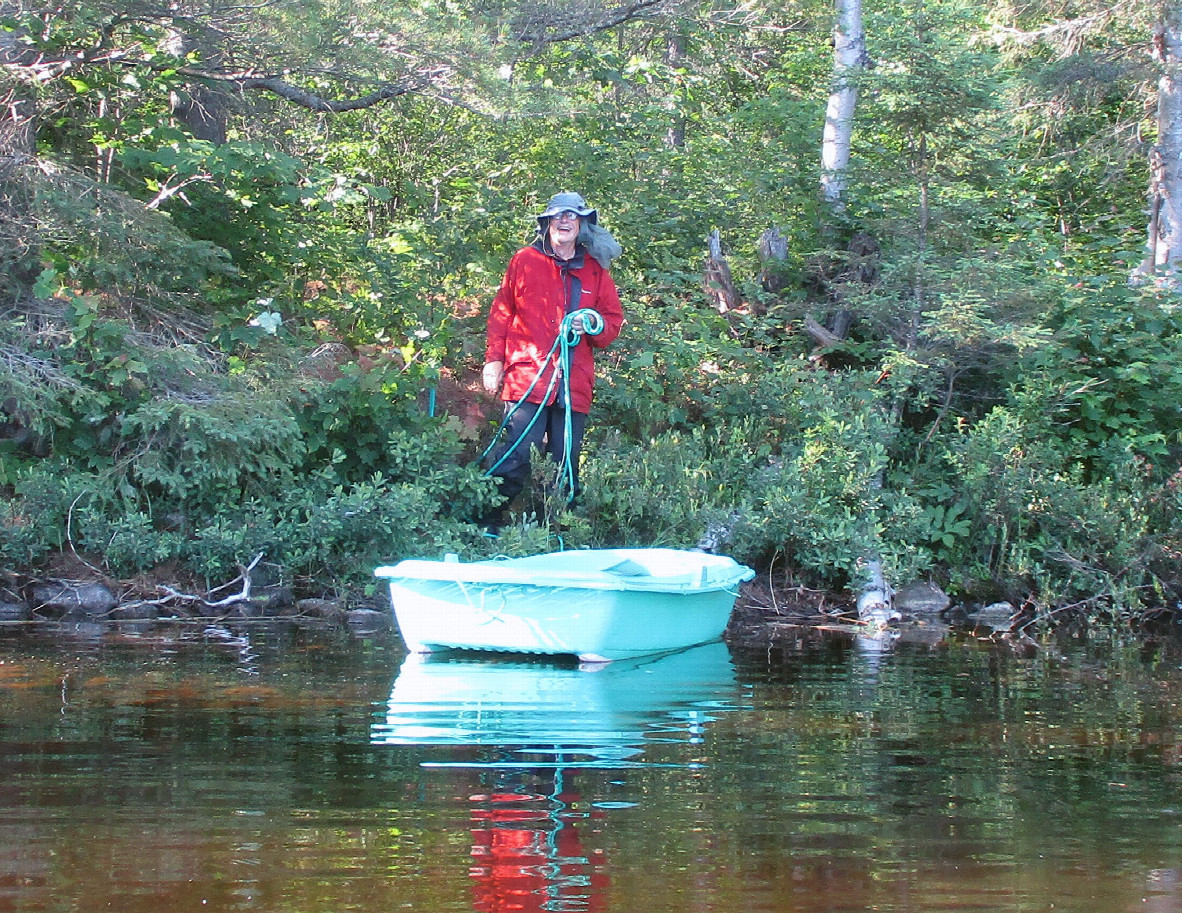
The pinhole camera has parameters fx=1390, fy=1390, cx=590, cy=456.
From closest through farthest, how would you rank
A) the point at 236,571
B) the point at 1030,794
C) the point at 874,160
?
1. the point at 1030,794
2. the point at 236,571
3. the point at 874,160

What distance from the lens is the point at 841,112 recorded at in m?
13.4

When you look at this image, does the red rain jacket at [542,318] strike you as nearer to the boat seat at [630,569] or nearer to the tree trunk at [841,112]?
the boat seat at [630,569]

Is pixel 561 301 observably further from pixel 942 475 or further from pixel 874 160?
pixel 874 160

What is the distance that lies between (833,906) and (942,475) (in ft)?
24.2

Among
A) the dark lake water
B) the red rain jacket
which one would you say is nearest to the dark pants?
the red rain jacket

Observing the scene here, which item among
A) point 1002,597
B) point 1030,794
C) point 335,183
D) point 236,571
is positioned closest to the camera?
point 1030,794

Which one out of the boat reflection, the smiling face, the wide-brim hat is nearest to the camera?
the boat reflection

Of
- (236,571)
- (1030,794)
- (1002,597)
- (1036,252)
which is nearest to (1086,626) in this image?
(1002,597)

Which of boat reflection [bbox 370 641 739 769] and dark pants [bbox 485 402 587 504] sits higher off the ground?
dark pants [bbox 485 402 587 504]

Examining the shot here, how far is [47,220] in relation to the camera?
9.05 meters

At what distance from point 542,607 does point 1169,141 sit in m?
10.2

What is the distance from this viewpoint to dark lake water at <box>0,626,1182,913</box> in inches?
145

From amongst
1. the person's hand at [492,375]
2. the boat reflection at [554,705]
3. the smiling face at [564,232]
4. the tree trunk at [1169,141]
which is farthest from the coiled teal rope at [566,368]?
the tree trunk at [1169,141]

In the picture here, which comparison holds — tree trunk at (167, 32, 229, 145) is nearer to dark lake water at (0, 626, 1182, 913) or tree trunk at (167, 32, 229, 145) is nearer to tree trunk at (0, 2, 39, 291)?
tree trunk at (0, 2, 39, 291)
